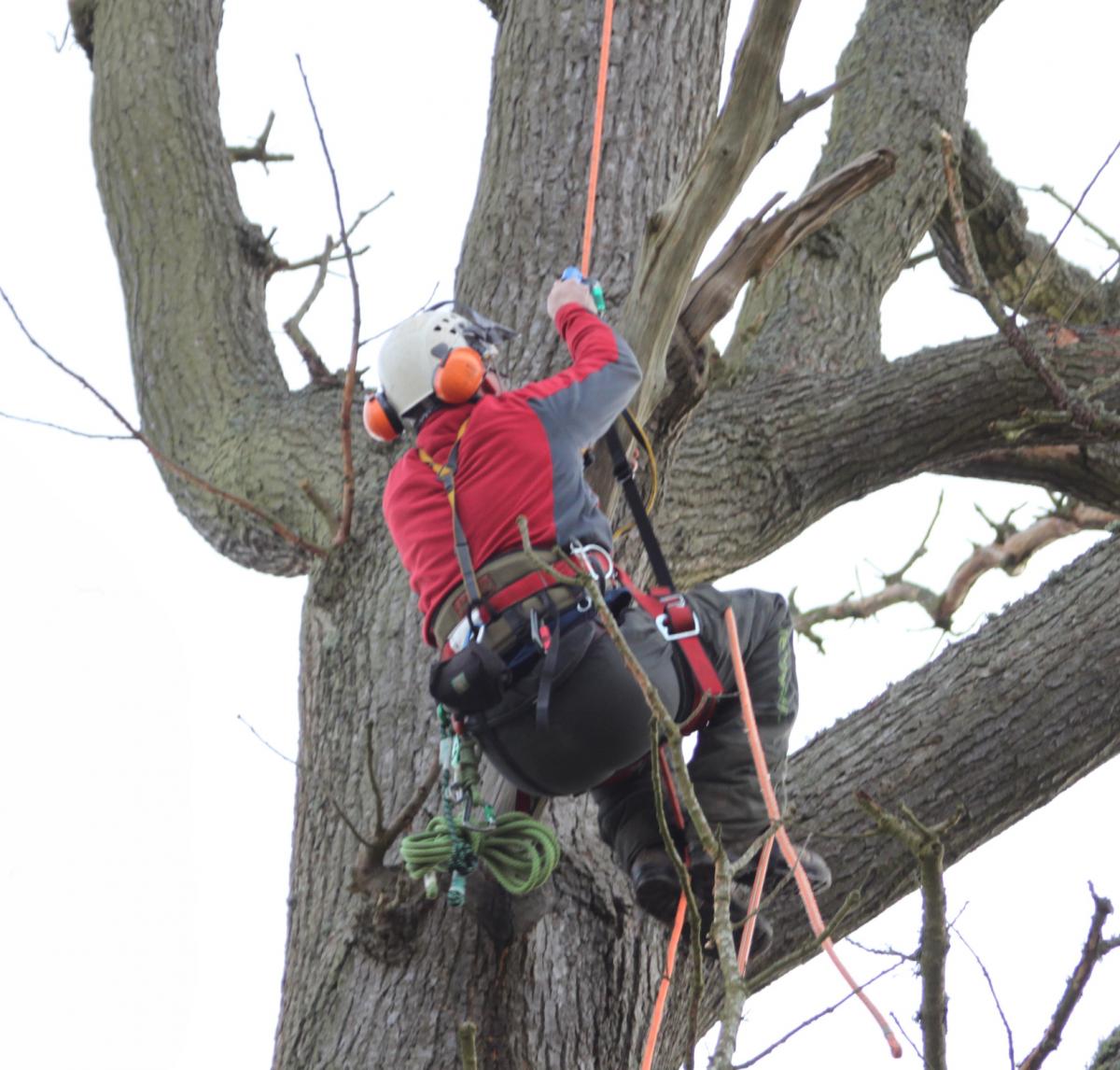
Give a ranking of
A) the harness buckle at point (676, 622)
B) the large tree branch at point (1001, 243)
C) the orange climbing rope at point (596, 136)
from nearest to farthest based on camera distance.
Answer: the harness buckle at point (676, 622) < the orange climbing rope at point (596, 136) < the large tree branch at point (1001, 243)

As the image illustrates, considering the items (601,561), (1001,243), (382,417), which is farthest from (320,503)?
(1001,243)

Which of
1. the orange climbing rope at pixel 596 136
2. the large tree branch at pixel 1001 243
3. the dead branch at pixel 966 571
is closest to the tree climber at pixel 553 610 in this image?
the orange climbing rope at pixel 596 136

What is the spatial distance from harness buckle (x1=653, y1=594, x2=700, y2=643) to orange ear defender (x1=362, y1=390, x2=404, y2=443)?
73 centimetres

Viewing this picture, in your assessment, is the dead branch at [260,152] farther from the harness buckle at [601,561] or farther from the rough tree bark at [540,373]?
the harness buckle at [601,561]

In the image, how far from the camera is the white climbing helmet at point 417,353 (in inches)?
141

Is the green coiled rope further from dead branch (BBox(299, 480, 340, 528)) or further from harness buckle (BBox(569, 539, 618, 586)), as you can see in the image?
dead branch (BBox(299, 480, 340, 528))

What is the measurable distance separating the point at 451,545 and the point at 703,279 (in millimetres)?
845

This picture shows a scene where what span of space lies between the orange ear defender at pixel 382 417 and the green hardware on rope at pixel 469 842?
68cm

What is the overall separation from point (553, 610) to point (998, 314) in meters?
1.01

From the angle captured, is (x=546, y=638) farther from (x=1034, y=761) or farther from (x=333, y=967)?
(x=1034, y=761)

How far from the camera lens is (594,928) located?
3.55 m

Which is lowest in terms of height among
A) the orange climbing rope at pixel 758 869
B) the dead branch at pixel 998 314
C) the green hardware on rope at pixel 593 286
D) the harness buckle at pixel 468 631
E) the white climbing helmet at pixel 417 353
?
the orange climbing rope at pixel 758 869

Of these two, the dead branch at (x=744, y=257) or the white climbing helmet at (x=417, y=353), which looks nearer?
the white climbing helmet at (x=417, y=353)

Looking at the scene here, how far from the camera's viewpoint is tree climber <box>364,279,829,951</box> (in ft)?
10.8
